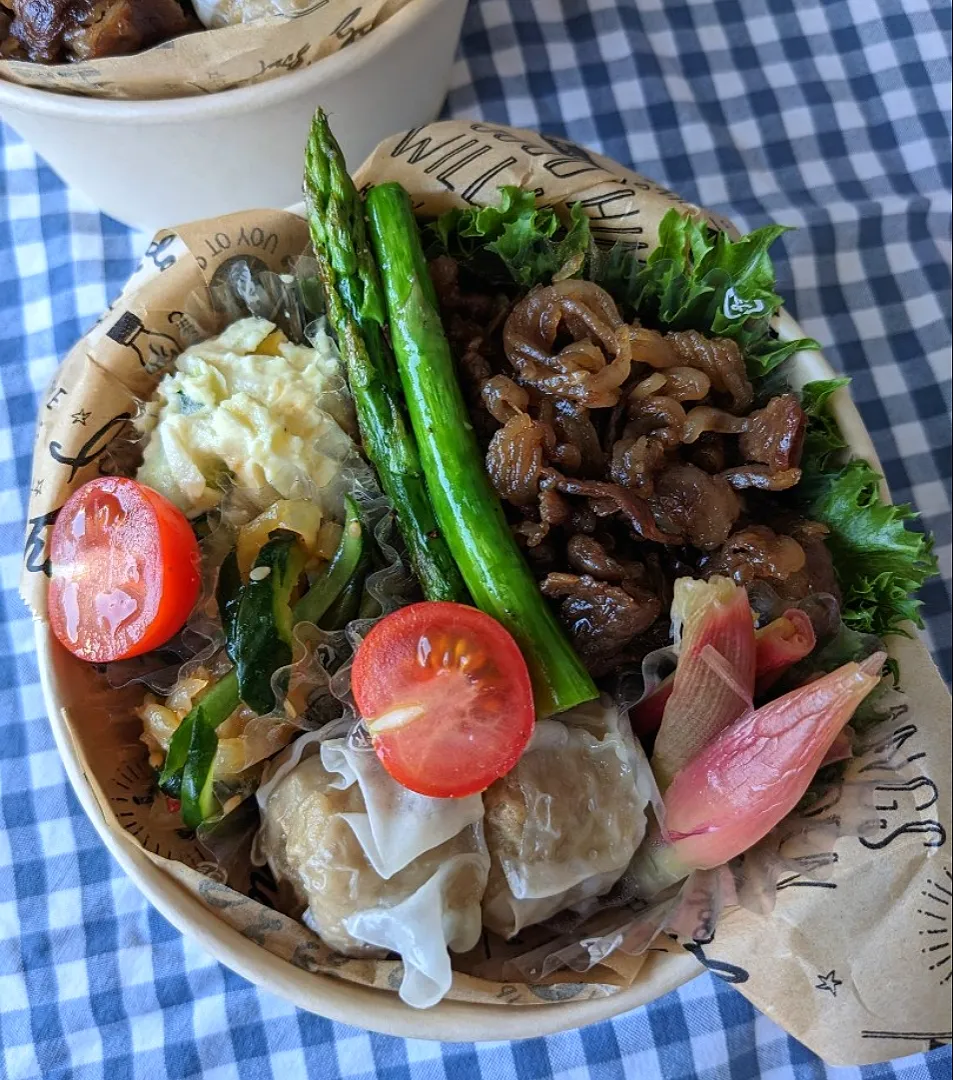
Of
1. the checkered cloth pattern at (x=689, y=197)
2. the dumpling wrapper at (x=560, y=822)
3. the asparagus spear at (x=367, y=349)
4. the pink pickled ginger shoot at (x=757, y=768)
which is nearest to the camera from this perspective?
the pink pickled ginger shoot at (x=757, y=768)

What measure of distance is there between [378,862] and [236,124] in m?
1.14

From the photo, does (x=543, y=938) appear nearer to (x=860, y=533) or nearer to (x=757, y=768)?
(x=757, y=768)

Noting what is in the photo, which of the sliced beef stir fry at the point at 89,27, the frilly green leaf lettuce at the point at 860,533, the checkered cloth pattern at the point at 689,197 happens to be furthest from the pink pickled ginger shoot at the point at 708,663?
the sliced beef stir fry at the point at 89,27

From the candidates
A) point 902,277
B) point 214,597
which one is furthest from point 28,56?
point 902,277

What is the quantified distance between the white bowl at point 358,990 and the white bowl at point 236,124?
3.18 feet

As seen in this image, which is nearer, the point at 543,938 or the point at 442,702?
the point at 442,702

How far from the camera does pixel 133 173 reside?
1713mm

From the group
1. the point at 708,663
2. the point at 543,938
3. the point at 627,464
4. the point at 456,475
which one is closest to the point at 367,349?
the point at 456,475

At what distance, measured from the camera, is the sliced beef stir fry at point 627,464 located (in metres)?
1.37

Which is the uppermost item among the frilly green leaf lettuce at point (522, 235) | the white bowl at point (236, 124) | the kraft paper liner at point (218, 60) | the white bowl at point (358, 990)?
the kraft paper liner at point (218, 60)

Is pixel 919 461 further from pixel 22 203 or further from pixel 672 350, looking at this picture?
pixel 22 203

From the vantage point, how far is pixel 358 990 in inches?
52.7

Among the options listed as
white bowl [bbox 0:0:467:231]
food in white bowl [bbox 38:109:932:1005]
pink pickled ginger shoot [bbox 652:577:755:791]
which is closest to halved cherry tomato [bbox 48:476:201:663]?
food in white bowl [bbox 38:109:932:1005]

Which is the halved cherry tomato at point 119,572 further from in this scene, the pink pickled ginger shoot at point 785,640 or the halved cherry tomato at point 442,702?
the pink pickled ginger shoot at point 785,640
